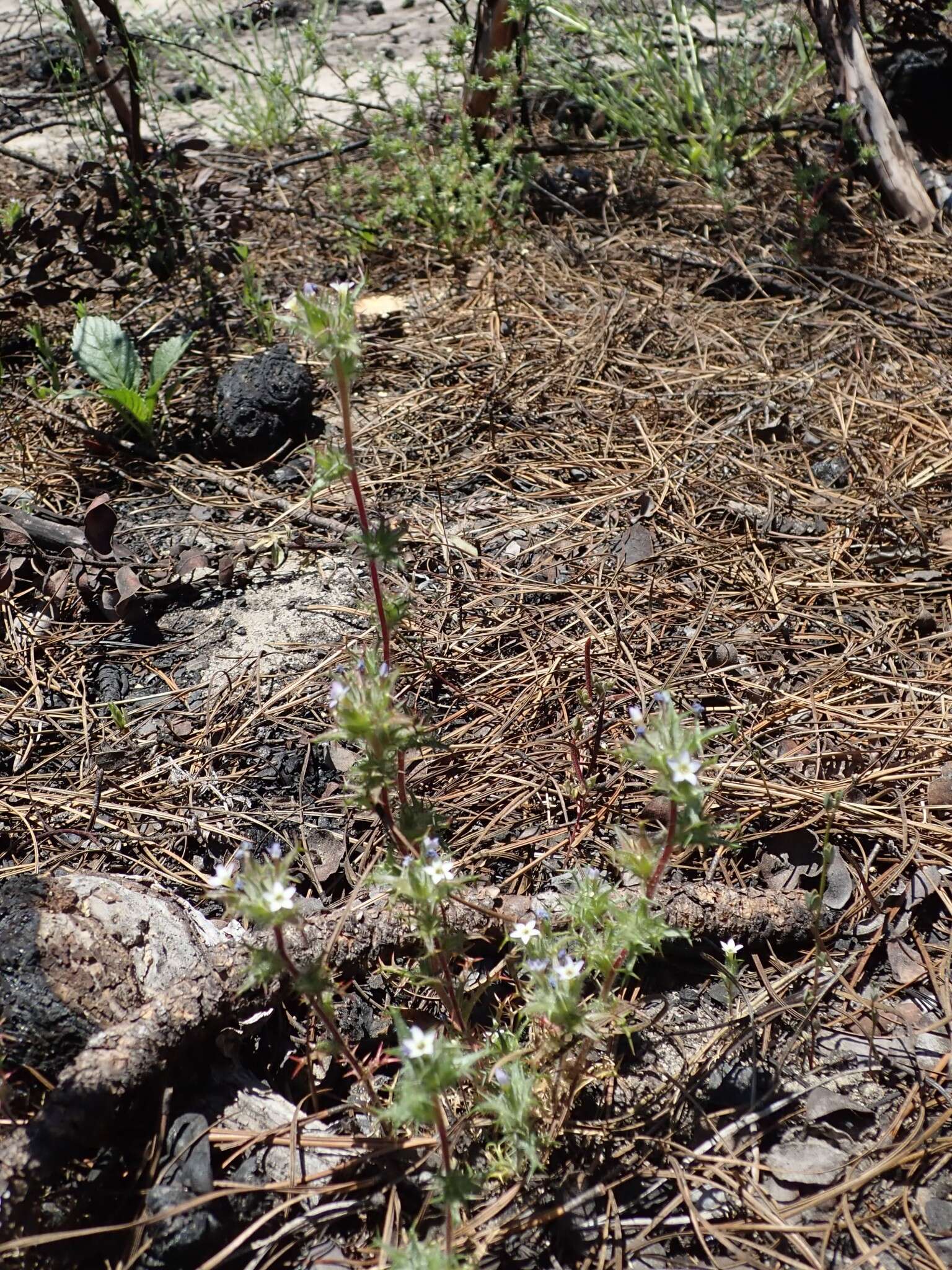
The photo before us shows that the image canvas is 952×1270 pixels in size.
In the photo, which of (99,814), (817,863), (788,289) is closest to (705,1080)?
(817,863)

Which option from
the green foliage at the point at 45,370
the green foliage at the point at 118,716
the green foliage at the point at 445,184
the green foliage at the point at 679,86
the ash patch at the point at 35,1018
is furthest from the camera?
the green foliage at the point at 679,86

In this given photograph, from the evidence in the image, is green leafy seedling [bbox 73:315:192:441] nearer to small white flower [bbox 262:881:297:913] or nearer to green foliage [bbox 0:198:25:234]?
green foliage [bbox 0:198:25:234]

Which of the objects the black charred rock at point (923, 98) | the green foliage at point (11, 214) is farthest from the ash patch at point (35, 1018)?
the black charred rock at point (923, 98)

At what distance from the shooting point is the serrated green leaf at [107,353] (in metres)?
3.22

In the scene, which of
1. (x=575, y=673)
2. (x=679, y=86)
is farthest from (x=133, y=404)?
(x=679, y=86)

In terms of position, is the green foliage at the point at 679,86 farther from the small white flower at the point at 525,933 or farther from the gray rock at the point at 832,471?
the small white flower at the point at 525,933

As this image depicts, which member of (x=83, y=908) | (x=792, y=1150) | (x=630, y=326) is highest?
(x=630, y=326)

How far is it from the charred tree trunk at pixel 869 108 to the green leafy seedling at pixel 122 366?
2.99m

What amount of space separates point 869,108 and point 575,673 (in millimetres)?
3237

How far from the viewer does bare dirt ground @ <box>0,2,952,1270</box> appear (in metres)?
1.58

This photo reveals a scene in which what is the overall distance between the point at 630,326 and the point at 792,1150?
2.84 meters

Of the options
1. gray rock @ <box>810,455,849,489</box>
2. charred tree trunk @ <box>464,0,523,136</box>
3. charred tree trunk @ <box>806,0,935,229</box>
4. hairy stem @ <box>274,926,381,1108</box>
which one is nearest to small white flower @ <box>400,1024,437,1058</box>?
hairy stem @ <box>274,926,381,1108</box>

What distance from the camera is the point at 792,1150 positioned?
5.39 feet

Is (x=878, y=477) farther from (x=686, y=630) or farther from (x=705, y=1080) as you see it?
(x=705, y=1080)
